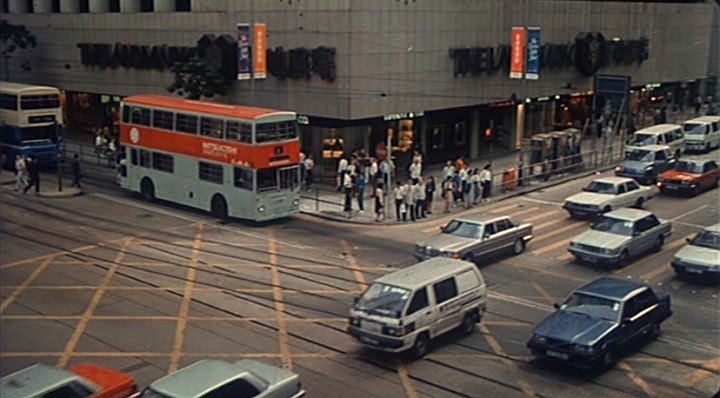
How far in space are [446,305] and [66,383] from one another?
3758 mm

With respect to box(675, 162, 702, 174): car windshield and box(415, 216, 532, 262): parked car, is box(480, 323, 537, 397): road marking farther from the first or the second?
box(675, 162, 702, 174): car windshield

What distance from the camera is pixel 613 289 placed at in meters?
8.73

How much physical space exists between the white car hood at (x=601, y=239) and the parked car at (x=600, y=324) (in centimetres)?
212

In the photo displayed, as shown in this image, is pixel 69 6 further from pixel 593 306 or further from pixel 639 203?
pixel 639 203

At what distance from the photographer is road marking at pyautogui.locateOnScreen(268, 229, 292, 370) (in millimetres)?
8242

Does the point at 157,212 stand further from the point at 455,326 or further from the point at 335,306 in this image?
the point at 455,326

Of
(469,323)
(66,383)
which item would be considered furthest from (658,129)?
(66,383)

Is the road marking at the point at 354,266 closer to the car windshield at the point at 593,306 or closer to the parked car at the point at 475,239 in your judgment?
the parked car at the point at 475,239

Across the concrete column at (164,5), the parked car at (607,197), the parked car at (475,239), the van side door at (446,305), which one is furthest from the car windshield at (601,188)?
→ the concrete column at (164,5)

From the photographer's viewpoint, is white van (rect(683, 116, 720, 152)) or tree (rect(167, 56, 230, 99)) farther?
white van (rect(683, 116, 720, 152))

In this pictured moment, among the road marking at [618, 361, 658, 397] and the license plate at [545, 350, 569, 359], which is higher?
the license plate at [545, 350, 569, 359]

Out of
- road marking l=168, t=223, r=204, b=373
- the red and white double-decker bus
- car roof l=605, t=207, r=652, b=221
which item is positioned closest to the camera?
road marking l=168, t=223, r=204, b=373

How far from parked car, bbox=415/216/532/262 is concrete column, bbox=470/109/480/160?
453 centimetres

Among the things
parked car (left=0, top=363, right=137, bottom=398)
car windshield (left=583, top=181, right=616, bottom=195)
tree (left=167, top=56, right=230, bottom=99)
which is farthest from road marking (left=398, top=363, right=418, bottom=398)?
tree (left=167, top=56, right=230, bottom=99)
